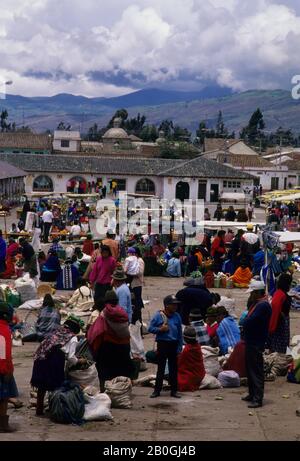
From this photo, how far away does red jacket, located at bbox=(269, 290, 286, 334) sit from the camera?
1124 cm

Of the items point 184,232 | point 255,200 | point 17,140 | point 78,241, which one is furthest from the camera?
point 17,140

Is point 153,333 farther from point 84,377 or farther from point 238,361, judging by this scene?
point 238,361

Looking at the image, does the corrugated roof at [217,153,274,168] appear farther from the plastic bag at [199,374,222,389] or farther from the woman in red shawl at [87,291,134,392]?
the woman in red shawl at [87,291,134,392]

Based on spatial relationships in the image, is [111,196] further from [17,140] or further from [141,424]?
[141,424]

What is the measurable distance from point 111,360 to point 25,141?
→ 84.8 metres

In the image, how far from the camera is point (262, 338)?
9648 mm

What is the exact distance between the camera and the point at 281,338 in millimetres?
11586

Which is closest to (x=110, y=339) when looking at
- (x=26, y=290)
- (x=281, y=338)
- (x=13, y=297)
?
(x=281, y=338)

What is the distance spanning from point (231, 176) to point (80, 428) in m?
57.2

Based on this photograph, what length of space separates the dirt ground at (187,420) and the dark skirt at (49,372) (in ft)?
1.07

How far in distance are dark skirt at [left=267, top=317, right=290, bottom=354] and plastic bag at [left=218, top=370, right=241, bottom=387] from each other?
1.08m

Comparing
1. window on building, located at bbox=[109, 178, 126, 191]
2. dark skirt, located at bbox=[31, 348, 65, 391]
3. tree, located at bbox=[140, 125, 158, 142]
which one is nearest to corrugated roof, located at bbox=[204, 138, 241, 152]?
tree, located at bbox=[140, 125, 158, 142]

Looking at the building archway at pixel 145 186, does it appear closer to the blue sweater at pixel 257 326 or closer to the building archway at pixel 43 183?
the building archway at pixel 43 183
